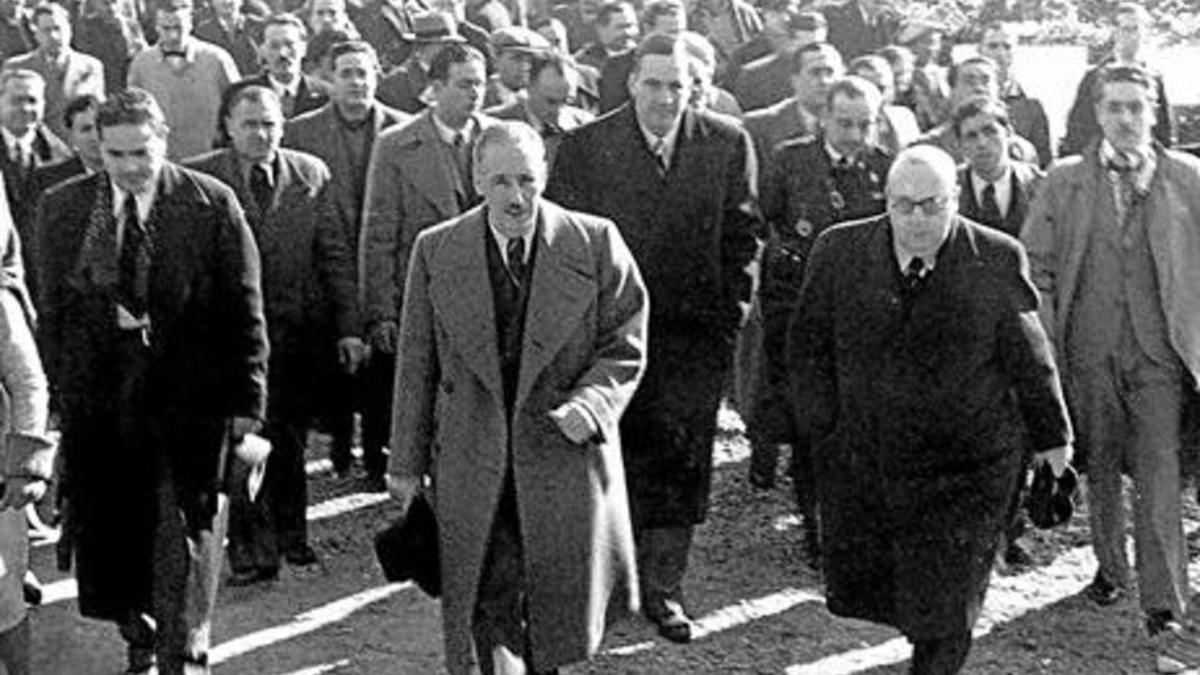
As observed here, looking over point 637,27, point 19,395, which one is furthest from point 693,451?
point 637,27

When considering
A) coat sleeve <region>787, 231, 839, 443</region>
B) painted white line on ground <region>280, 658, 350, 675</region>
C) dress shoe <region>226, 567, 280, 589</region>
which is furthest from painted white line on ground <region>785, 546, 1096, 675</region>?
dress shoe <region>226, 567, 280, 589</region>

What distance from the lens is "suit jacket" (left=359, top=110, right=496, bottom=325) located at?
846 centimetres

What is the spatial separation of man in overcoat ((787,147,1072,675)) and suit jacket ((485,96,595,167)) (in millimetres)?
2761

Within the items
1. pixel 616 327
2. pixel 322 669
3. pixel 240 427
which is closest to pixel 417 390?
pixel 616 327

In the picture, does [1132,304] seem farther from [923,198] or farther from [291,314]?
[291,314]

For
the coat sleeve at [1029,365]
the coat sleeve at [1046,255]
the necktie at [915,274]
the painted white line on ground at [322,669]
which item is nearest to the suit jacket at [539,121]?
A: the coat sleeve at [1046,255]

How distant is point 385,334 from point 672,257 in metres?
A: 1.40

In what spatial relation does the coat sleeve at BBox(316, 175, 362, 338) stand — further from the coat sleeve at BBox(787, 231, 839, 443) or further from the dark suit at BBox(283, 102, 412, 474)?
the coat sleeve at BBox(787, 231, 839, 443)

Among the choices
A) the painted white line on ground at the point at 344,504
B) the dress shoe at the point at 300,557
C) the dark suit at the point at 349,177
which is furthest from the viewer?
the painted white line on ground at the point at 344,504

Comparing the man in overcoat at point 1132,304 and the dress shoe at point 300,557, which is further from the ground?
the man in overcoat at point 1132,304

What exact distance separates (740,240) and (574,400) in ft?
6.38

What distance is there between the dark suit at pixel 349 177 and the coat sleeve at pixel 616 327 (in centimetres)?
271

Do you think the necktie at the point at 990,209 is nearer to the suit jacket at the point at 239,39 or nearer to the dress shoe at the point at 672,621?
the dress shoe at the point at 672,621

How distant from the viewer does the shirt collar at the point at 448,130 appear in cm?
870
